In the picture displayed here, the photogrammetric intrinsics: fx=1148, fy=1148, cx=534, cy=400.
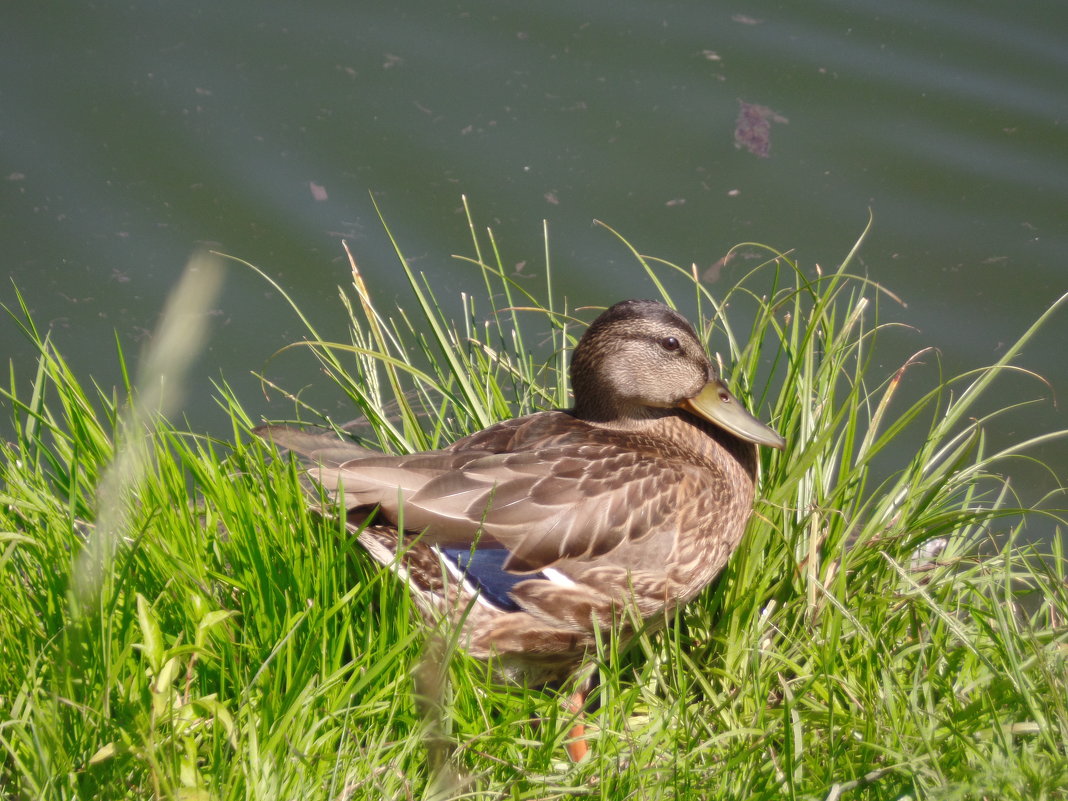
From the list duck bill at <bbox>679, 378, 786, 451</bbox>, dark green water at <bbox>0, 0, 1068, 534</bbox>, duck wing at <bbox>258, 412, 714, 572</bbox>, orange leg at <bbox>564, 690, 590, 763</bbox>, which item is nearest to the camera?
orange leg at <bbox>564, 690, 590, 763</bbox>

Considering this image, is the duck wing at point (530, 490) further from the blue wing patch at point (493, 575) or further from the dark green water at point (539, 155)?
the dark green water at point (539, 155)

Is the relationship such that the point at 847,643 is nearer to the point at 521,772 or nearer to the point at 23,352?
the point at 521,772

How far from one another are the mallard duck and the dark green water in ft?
5.86

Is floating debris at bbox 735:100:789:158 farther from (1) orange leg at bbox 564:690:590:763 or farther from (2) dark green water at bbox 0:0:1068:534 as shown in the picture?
(1) orange leg at bbox 564:690:590:763

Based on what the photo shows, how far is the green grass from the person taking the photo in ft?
7.12

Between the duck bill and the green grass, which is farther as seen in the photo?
the duck bill

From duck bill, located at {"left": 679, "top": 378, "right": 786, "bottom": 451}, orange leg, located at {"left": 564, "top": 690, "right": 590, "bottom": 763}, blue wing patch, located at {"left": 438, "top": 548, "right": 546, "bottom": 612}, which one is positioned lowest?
orange leg, located at {"left": 564, "top": 690, "right": 590, "bottom": 763}

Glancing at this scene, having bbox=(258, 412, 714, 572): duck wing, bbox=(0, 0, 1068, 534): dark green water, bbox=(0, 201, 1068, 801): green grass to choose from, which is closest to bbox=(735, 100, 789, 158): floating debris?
bbox=(0, 0, 1068, 534): dark green water

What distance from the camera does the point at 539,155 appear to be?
5633 millimetres

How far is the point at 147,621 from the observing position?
85.6 inches

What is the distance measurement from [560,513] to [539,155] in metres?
3.05

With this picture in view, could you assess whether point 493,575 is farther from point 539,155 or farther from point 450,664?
point 539,155

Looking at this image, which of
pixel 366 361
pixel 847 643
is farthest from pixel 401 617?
pixel 366 361

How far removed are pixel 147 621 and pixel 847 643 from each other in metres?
1.70
